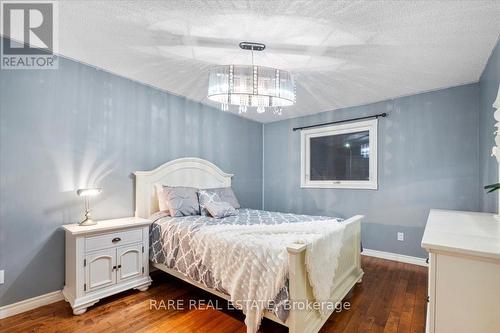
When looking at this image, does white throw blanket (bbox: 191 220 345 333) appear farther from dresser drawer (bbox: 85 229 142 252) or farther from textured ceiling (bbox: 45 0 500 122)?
textured ceiling (bbox: 45 0 500 122)

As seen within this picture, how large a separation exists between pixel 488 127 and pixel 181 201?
11.1 ft

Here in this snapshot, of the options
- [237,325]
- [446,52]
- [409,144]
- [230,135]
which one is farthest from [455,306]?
[230,135]

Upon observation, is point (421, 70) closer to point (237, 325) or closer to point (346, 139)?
point (346, 139)

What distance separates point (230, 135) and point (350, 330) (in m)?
3.19

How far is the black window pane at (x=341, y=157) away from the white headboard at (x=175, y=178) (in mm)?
1556

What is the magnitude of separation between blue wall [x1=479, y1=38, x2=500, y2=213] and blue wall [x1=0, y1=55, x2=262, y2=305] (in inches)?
135

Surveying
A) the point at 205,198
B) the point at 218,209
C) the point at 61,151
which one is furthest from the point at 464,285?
the point at 61,151

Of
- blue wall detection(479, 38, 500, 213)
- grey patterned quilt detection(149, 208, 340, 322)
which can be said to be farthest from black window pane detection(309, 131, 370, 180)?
grey patterned quilt detection(149, 208, 340, 322)

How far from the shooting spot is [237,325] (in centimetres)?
199

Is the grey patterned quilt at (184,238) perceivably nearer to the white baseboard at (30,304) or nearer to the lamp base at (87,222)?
the lamp base at (87,222)

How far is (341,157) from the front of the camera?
4.05 m

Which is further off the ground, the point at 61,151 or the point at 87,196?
the point at 61,151

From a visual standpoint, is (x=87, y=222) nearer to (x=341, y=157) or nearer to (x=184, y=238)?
(x=184, y=238)

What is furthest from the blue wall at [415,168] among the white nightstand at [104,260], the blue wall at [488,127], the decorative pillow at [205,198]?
the white nightstand at [104,260]
